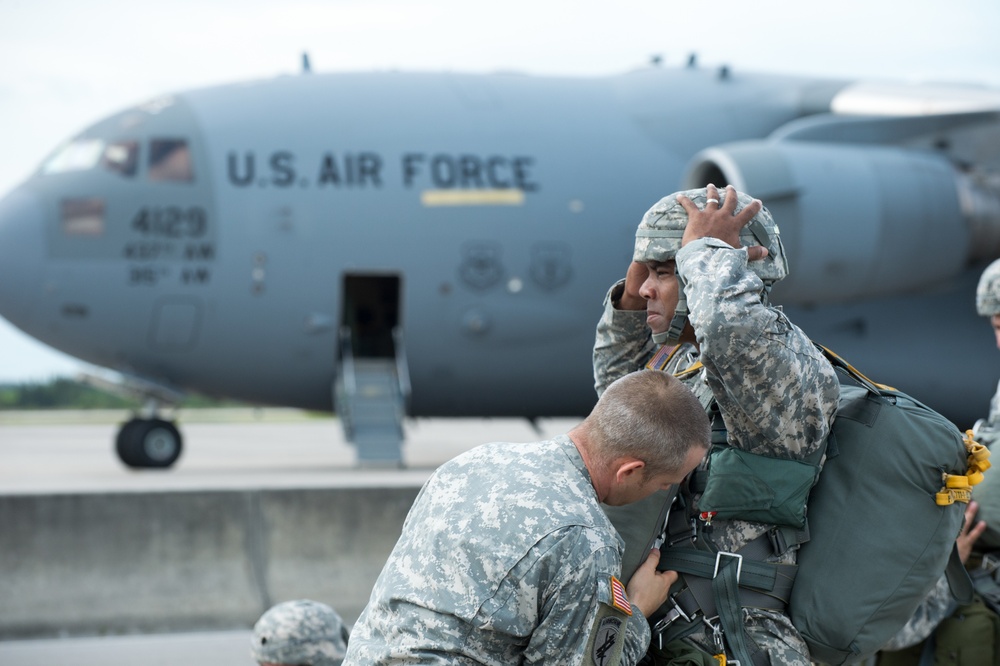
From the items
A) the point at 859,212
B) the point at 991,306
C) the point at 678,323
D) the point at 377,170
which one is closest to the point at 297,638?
the point at 678,323

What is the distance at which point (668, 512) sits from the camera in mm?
3150

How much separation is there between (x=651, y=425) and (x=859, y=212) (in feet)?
29.5

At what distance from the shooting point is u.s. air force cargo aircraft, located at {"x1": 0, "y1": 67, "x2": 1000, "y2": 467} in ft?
39.1

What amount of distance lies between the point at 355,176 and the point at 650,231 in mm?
9175

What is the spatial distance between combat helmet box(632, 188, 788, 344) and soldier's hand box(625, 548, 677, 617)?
56 cm

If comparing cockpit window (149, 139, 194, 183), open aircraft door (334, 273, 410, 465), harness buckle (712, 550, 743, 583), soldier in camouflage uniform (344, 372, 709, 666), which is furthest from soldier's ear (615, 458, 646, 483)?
cockpit window (149, 139, 194, 183)

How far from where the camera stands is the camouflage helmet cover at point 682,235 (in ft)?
10.1

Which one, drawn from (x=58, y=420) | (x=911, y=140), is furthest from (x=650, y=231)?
(x=58, y=420)

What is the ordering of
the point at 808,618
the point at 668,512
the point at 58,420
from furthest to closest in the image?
the point at 58,420 < the point at 668,512 < the point at 808,618

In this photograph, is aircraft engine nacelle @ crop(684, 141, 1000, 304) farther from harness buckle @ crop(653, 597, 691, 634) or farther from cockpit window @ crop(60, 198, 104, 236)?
harness buckle @ crop(653, 597, 691, 634)

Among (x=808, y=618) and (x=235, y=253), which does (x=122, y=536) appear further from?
(x=235, y=253)

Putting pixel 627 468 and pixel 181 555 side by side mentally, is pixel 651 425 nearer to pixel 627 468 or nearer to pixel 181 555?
pixel 627 468

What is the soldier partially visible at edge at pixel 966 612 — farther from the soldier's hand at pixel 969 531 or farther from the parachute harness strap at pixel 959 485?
the parachute harness strap at pixel 959 485

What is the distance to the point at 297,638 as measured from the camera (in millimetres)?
4285
